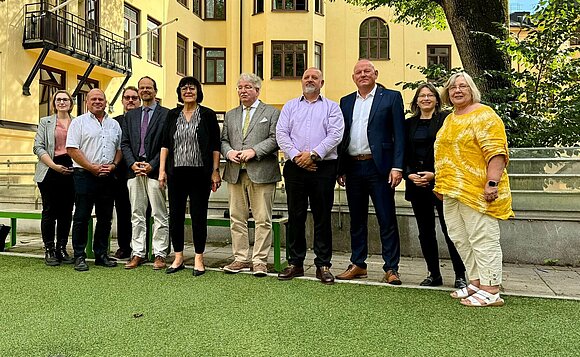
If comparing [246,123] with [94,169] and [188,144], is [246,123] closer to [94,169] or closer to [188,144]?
[188,144]

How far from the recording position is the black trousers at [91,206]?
503cm

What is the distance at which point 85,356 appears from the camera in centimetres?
265

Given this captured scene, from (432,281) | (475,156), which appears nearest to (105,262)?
(432,281)

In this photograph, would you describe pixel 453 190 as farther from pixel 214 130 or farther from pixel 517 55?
pixel 517 55

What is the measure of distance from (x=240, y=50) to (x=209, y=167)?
16.8 metres

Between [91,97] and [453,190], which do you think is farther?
[91,97]

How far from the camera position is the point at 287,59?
19.4 metres

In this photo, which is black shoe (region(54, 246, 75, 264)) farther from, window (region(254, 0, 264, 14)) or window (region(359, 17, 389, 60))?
window (region(359, 17, 389, 60))

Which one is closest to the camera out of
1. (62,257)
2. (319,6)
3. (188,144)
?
(188,144)

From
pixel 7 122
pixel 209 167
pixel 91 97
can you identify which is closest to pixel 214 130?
pixel 209 167

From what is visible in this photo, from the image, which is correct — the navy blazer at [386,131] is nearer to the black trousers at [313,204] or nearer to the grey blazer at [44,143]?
the black trousers at [313,204]

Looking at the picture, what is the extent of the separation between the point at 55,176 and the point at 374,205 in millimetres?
3292

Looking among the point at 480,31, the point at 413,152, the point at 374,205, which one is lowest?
the point at 374,205

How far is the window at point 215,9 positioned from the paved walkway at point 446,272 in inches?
660
